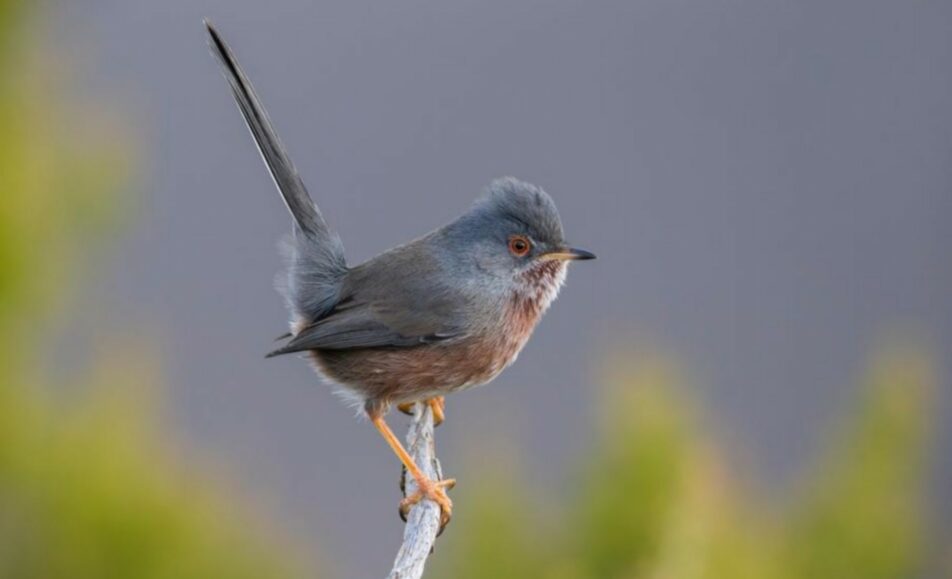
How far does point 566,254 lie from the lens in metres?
4.93

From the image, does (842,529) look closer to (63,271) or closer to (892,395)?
(892,395)

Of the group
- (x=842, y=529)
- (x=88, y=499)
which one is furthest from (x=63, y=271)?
(x=842, y=529)

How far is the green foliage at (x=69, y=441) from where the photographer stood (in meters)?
6.67

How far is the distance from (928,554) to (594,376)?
108 inches

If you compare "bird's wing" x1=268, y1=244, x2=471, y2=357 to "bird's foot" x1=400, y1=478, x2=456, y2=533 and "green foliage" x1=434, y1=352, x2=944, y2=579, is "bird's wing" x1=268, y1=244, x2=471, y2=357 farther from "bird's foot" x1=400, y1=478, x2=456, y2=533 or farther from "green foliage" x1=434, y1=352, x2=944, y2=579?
"green foliage" x1=434, y1=352, x2=944, y2=579

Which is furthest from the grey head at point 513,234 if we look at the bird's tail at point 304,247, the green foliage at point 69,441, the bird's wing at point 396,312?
the green foliage at point 69,441

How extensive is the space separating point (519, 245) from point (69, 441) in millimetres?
3093

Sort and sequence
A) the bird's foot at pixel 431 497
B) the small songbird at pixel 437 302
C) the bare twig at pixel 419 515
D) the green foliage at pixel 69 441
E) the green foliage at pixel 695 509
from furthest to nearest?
the green foliage at pixel 69 441 < the green foliage at pixel 695 509 < the small songbird at pixel 437 302 < the bird's foot at pixel 431 497 < the bare twig at pixel 419 515

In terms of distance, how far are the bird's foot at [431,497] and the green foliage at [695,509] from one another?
0.55m

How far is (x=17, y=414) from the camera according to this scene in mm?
6809

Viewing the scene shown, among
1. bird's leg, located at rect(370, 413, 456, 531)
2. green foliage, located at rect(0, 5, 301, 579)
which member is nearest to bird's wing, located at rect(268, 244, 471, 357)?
bird's leg, located at rect(370, 413, 456, 531)

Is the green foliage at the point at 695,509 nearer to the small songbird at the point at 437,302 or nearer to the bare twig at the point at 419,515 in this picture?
the bare twig at the point at 419,515

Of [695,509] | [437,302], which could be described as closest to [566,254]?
[437,302]

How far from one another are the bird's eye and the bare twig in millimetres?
796
